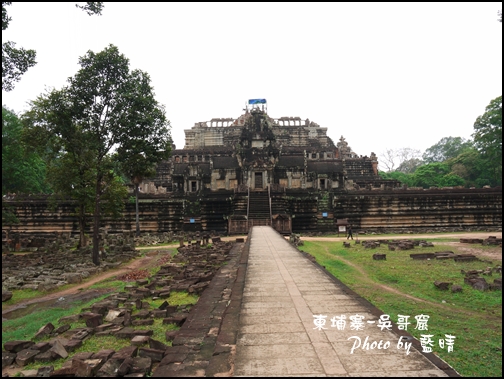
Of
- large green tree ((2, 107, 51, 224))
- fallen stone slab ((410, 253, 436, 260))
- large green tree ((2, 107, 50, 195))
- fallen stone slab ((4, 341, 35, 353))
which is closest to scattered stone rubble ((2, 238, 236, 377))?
fallen stone slab ((4, 341, 35, 353))

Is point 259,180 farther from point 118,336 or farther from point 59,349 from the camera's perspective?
point 59,349

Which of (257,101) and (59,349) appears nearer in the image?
(59,349)

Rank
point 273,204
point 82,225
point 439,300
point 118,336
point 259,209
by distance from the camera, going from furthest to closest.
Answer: point 273,204 < point 259,209 < point 82,225 < point 439,300 < point 118,336

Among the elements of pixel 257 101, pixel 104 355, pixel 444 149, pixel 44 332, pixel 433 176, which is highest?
pixel 257 101

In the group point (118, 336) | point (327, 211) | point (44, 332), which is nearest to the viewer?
point (118, 336)

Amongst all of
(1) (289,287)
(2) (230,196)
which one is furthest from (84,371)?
(2) (230,196)

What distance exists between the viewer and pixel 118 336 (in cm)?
614

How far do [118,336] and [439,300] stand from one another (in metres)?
7.45

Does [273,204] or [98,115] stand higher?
[98,115]

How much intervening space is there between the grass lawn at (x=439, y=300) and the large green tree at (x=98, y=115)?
11.1 meters

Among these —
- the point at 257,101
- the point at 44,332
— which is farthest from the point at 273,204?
the point at 257,101

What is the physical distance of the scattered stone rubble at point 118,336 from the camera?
15.2 feet

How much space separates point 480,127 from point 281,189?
2521 centimetres

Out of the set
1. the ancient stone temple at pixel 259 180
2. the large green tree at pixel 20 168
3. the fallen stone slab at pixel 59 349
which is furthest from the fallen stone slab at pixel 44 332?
the ancient stone temple at pixel 259 180
